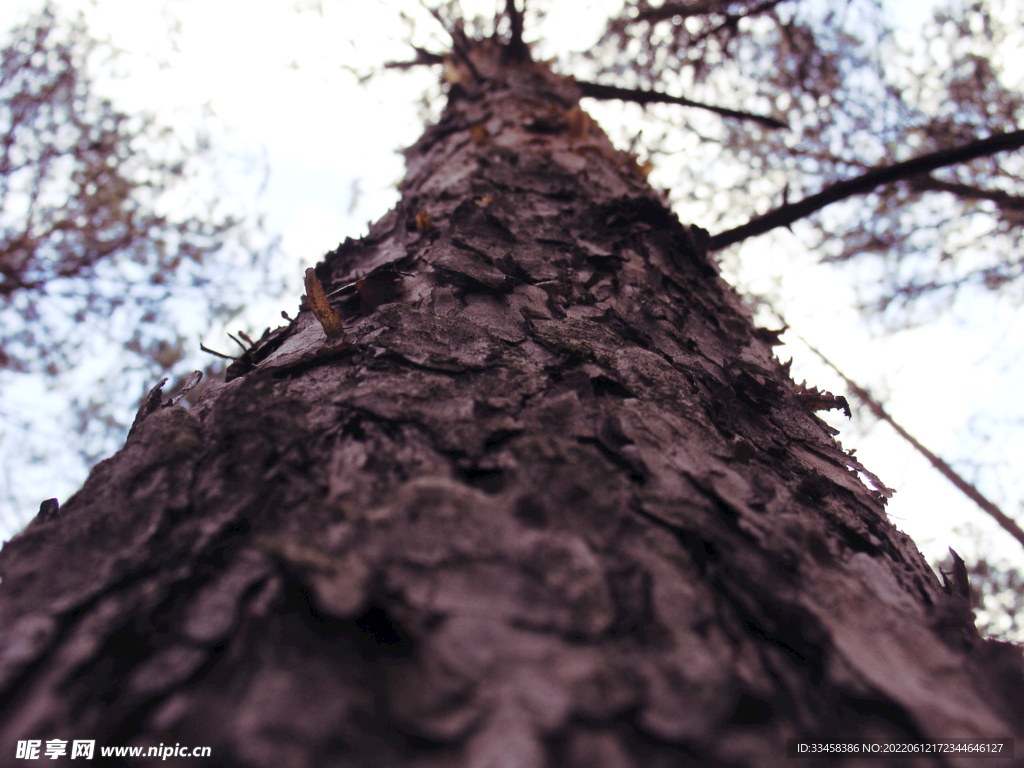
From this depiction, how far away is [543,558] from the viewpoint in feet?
1.34

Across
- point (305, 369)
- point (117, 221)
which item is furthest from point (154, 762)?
point (117, 221)

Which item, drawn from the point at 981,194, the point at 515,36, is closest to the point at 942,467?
the point at 981,194

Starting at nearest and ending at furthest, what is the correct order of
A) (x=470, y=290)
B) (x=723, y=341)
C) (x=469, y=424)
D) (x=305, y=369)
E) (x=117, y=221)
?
(x=469, y=424)
(x=305, y=369)
(x=470, y=290)
(x=723, y=341)
(x=117, y=221)

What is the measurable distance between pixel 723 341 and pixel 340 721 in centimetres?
91

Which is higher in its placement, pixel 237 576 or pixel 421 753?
pixel 237 576

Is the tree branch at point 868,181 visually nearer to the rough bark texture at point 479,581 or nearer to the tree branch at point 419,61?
the rough bark texture at point 479,581

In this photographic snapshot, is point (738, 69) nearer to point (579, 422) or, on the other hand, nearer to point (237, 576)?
point (579, 422)

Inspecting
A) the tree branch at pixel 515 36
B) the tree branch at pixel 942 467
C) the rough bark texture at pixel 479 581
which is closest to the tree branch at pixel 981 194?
the tree branch at pixel 942 467

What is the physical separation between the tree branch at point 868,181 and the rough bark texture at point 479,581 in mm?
1057

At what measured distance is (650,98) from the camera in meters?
2.81

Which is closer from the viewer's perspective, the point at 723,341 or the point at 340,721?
the point at 340,721

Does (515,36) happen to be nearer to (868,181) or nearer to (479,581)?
(868,181)

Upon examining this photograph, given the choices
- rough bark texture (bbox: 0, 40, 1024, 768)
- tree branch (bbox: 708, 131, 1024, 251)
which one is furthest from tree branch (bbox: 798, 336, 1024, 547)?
rough bark texture (bbox: 0, 40, 1024, 768)

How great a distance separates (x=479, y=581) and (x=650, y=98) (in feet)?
10.0
